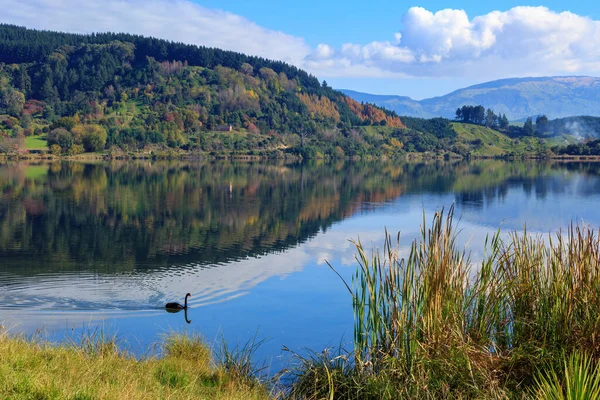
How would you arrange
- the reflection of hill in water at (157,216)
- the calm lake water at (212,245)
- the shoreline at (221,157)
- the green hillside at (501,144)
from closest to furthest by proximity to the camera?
1. the calm lake water at (212,245)
2. the reflection of hill in water at (157,216)
3. the shoreline at (221,157)
4. the green hillside at (501,144)

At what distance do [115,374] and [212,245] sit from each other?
21.5 meters

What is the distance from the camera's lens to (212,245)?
31.0 metres

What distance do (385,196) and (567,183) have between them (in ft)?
91.1

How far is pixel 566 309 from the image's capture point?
405 inches

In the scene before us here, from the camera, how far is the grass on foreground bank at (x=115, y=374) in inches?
315

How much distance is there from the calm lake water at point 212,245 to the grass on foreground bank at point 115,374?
7.88ft

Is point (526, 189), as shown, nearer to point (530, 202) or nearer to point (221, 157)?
point (530, 202)

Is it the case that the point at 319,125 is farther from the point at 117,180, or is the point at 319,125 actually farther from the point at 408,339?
the point at 408,339

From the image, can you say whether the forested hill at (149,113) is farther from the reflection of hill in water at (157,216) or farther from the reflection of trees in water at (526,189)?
the reflection of trees in water at (526,189)

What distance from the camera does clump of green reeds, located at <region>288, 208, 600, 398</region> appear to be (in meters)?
9.98

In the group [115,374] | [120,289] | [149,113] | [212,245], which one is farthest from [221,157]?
[115,374]

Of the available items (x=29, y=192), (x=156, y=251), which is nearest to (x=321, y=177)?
(x=29, y=192)

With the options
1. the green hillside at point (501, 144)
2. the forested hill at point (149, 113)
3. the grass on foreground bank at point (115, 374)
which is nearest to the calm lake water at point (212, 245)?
the grass on foreground bank at point (115, 374)

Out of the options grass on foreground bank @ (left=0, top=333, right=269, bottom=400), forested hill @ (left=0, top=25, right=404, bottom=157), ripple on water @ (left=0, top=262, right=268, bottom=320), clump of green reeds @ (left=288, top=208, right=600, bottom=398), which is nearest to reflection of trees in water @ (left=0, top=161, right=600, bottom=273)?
ripple on water @ (left=0, top=262, right=268, bottom=320)
